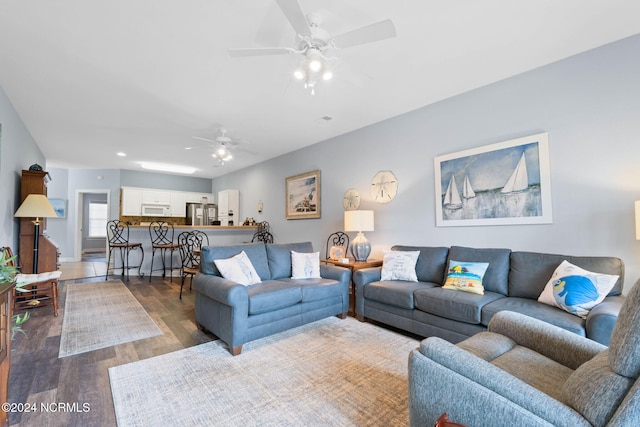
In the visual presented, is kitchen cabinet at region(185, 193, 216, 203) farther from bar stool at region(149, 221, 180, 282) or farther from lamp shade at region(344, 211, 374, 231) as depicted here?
lamp shade at region(344, 211, 374, 231)

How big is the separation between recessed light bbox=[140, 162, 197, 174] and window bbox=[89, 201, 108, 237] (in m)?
4.88

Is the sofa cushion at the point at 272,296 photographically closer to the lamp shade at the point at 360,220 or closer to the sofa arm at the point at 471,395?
the lamp shade at the point at 360,220

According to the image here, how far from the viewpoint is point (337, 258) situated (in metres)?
4.18

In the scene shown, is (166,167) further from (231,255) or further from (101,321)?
(231,255)

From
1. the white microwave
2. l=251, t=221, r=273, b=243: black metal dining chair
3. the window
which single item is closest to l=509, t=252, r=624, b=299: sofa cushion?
l=251, t=221, r=273, b=243: black metal dining chair

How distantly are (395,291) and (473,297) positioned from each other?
719 millimetres

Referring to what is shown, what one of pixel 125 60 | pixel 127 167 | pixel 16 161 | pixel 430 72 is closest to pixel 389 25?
pixel 430 72

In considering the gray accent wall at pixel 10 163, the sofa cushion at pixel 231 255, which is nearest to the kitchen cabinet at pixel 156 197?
the gray accent wall at pixel 10 163

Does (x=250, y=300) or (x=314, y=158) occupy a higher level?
(x=314, y=158)

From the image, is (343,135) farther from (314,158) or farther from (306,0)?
(306,0)

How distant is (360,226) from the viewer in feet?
12.7

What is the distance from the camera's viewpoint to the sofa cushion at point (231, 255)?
307 centimetres

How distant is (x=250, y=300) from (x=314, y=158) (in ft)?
10.9

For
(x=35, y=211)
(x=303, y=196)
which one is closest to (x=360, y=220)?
(x=303, y=196)
